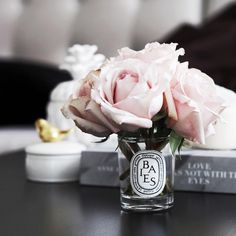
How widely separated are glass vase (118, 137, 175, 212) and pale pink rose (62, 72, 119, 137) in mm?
44

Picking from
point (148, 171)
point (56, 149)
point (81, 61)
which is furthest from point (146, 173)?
point (81, 61)

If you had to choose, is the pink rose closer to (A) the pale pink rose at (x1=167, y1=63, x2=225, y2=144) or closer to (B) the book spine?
(A) the pale pink rose at (x1=167, y1=63, x2=225, y2=144)

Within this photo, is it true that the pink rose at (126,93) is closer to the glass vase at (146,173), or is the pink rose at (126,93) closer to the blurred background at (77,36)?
the glass vase at (146,173)

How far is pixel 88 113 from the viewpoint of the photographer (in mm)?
715

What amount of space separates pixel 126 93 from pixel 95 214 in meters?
0.18

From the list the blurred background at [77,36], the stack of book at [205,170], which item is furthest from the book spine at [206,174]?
the blurred background at [77,36]

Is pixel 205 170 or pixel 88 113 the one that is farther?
pixel 205 170

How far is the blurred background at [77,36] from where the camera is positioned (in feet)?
5.96

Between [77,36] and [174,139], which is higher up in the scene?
[77,36]

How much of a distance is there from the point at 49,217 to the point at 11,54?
163 cm

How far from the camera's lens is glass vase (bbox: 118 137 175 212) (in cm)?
75

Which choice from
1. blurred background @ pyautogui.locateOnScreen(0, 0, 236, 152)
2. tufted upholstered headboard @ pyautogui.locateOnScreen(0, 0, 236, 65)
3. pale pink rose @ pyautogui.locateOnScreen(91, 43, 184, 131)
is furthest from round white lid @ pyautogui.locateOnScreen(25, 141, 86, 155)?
tufted upholstered headboard @ pyautogui.locateOnScreen(0, 0, 236, 65)

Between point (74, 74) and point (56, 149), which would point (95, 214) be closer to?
point (56, 149)

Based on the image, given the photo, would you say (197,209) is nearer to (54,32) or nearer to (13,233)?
(13,233)
